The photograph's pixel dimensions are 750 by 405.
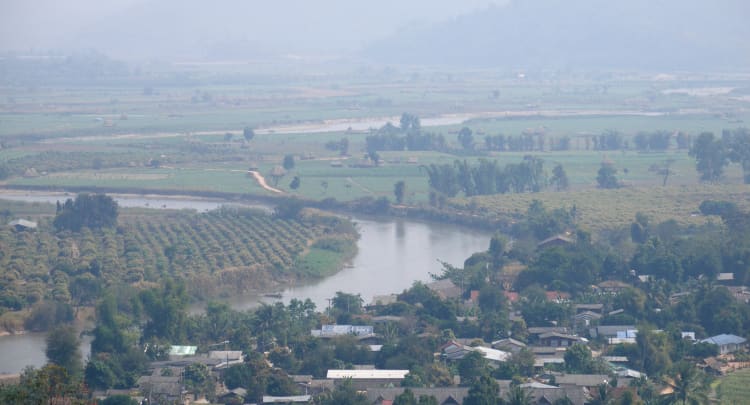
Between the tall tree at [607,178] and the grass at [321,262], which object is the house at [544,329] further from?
the tall tree at [607,178]

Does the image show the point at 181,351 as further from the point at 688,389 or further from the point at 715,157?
the point at 715,157

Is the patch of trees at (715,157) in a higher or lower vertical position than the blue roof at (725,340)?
higher

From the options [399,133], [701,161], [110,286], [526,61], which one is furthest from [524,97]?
[110,286]

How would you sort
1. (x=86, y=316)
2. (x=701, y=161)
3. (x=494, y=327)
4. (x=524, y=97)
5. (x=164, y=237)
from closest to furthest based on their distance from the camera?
(x=494, y=327)
(x=86, y=316)
(x=164, y=237)
(x=701, y=161)
(x=524, y=97)

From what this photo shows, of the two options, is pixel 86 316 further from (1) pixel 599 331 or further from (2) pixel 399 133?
(2) pixel 399 133

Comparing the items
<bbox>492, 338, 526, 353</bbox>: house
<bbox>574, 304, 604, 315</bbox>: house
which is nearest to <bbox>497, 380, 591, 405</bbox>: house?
<bbox>492, 338, 526, 353</bbox>: house

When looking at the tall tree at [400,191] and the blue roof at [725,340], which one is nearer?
the blue roof at [725,340]

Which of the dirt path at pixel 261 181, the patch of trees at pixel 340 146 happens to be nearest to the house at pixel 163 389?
the dirt path at pixel 261 181
